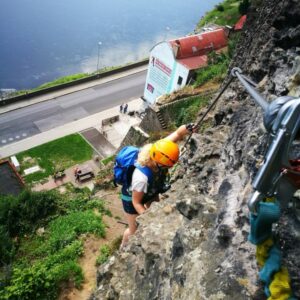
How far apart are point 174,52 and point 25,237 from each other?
85.0 feet

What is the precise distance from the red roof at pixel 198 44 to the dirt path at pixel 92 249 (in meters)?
23.3

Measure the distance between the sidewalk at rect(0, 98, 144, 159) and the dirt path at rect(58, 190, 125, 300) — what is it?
86.5 ft

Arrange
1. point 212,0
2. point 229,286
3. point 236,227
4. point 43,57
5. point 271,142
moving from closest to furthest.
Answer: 1. point 271,142
2. point 229,286
3. point 236,227
4. point 43,57
5. point 212,0

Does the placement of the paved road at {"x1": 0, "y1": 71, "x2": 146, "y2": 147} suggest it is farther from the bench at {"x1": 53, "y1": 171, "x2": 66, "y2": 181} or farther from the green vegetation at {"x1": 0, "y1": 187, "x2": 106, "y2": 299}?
the green vegetation at {"x1": 0, "y1": 187, "x2": 106, "y2": 299}

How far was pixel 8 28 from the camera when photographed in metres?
76.9

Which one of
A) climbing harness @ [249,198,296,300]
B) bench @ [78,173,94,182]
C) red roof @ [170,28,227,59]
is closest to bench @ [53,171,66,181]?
bench @ [78,173,94,182]

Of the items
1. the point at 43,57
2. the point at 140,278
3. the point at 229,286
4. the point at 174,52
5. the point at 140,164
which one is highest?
the point at 229,286

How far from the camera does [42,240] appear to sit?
1323cm

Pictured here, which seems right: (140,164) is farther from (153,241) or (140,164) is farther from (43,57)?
(43,57)

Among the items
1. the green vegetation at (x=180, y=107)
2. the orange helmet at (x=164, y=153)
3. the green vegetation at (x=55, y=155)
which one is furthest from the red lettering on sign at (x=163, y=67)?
the orange helmet at (x=164, y=153)

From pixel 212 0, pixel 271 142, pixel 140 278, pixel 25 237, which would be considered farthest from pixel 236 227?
pixel 212 0

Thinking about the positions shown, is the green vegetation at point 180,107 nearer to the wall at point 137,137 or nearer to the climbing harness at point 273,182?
the wall at point 137,137

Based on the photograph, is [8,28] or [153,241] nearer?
[153,241]

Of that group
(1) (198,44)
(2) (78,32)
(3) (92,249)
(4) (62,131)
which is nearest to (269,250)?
(3) (92,249)
